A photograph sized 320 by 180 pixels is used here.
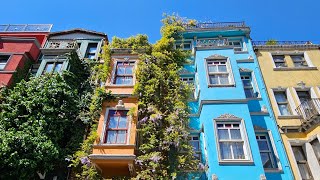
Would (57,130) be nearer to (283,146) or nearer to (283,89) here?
(283,146)

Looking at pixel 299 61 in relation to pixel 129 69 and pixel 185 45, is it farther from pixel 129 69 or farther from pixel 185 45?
pixel 129 69

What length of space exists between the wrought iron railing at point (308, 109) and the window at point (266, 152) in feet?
7.30

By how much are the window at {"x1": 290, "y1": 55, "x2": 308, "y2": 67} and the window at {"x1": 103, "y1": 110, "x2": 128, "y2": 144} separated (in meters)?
11.3

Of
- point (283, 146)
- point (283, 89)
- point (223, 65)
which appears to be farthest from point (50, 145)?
point (283, 89)

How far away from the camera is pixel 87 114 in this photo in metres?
13.8

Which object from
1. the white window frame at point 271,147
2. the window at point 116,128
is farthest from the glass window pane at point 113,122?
the white window frame at point 271,147

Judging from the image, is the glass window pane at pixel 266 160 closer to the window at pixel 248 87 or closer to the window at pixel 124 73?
the window at pixel 248 87

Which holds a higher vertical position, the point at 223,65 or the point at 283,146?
the point at 223,65

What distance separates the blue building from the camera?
11602 mm

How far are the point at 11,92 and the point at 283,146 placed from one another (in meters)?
13.7

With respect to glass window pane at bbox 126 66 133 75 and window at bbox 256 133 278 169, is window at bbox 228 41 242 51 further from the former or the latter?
glass window pane at bbox 126 66 133 75

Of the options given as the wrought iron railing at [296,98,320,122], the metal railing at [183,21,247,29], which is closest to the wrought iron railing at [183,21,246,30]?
the metal railing at [183,21,247,29]

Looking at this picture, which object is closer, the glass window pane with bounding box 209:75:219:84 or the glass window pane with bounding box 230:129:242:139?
the glass window pane with bounding box 230:129:242:139

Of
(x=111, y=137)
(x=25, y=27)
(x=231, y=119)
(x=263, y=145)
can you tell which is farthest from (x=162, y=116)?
(x=25, y=27)
